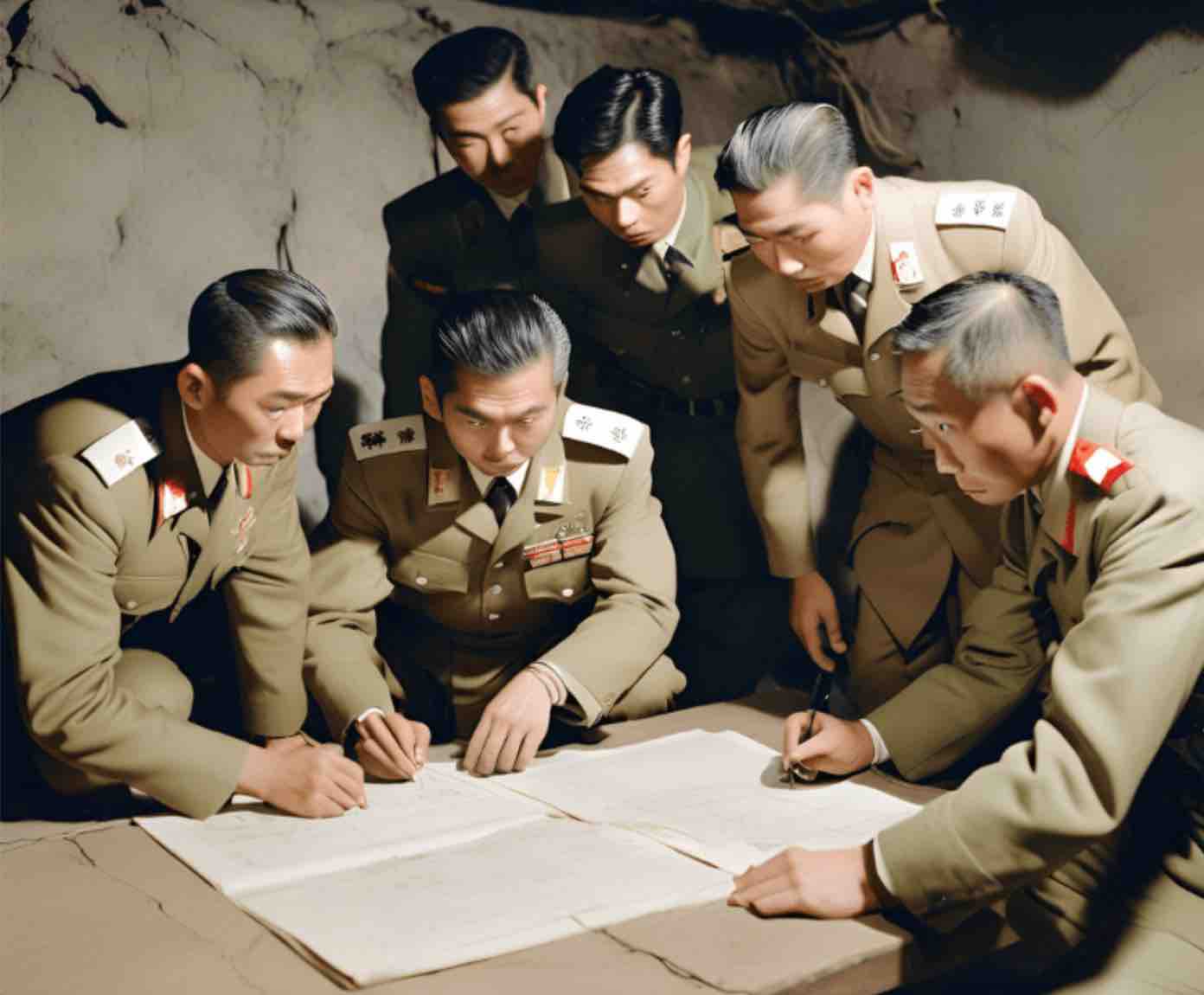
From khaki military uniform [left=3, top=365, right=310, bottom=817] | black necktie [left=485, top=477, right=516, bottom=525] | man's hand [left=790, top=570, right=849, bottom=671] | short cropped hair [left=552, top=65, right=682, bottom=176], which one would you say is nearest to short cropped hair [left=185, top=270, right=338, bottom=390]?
khaki military uniform [left=3, top=365, right=310, bottom=817]

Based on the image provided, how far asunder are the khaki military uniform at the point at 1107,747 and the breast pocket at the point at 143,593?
4.52 ft

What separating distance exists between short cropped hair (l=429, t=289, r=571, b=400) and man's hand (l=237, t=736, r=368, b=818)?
721 mm

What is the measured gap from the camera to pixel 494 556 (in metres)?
2.75

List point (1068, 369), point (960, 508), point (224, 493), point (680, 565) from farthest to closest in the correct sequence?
1. point (680, 565)
2. point (960, 508)
3. point (224, 493)
4. point (1068, 369)

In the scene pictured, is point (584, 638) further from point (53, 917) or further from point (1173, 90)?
point (1173, 90)

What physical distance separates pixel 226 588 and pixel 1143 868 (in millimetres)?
1629

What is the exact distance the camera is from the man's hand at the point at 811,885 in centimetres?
175

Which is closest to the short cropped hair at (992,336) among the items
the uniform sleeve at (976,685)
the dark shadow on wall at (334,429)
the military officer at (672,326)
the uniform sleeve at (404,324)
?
the uniform sleeve at (976,685)

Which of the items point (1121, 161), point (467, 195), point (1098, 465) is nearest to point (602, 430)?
point (467, 195)

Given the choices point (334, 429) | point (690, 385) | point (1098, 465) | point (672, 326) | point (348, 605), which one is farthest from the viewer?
point (334, 429)

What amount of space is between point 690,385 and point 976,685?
3.85 feet

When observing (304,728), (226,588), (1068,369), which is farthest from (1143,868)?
(304,728)

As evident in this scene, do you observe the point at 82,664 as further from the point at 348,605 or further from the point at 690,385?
the point at 690,385

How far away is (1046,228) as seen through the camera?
258 cm
